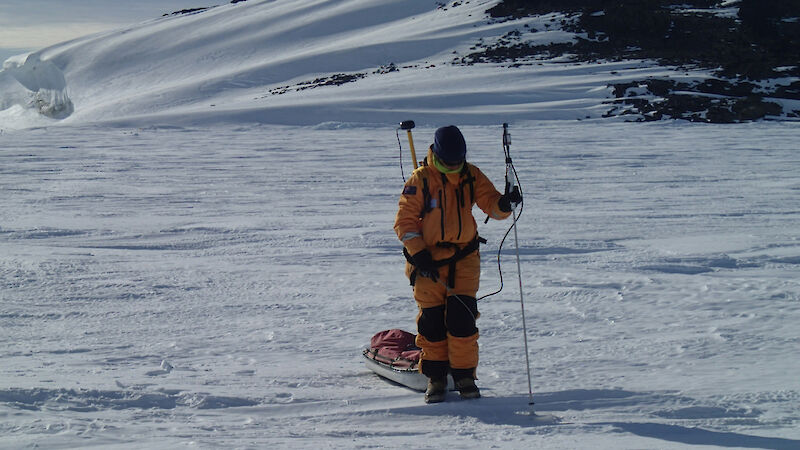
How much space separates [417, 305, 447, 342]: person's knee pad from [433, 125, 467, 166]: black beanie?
89 centimetres

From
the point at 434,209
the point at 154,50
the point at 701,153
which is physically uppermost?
the point at 154,50

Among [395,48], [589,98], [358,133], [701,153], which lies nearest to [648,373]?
Answer: [701,153]

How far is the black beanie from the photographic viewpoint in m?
4.14

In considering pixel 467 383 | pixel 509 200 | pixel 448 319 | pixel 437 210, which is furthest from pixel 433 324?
pixel 509 200

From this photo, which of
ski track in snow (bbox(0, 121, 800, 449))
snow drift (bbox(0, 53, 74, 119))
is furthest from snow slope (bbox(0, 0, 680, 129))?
ski track in snow (bbox(0, 121, 800, 449))

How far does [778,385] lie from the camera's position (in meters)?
4.34

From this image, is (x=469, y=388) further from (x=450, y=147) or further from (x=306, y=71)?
(x=306, y=71)

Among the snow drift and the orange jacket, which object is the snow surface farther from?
the snow drift

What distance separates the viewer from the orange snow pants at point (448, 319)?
14.1 feet

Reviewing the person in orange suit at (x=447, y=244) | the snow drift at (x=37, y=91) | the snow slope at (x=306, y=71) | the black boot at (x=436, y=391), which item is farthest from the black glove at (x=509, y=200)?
the snow drift at (x=37, y=91)

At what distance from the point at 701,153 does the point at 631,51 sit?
71.7ft

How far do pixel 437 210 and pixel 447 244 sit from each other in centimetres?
21

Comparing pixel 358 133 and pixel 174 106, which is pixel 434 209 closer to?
pixel 358 133

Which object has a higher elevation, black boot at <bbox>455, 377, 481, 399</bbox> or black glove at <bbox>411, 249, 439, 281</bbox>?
black glove at <bbox>411, 249, 439, 281</bbox>
